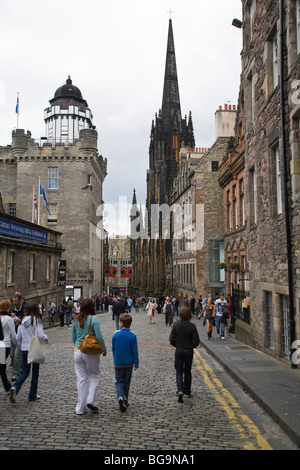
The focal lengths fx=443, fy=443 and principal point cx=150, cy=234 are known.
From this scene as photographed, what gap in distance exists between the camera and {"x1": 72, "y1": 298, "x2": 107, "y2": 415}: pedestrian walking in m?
6.44

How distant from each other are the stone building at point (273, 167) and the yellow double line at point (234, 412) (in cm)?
199

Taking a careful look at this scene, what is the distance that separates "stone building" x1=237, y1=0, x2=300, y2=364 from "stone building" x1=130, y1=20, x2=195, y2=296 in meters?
50.5

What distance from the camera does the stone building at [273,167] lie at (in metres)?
9.73

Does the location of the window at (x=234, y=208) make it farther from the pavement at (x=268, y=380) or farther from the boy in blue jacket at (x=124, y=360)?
the boy in blue jacket at (x=124, y=360)

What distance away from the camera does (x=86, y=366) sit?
6492mm

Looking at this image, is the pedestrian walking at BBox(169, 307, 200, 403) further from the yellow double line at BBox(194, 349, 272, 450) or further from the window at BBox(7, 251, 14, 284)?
the window at BBox(7, 251, 14, 284)

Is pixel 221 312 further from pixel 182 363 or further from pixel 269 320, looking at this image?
pixel 182 363

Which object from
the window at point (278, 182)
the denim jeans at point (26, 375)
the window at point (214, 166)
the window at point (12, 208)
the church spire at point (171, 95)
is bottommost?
the denim jeans at point (26, 375)

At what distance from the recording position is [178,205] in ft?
156

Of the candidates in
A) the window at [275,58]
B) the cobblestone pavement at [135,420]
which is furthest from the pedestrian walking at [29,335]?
the window at [275,58]

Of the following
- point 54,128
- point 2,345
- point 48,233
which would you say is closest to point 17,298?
point 2,345

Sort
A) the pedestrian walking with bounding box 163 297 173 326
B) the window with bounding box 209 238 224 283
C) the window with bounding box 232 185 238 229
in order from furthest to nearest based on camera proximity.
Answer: the window with bounding box 209 238 224 283 → the pedestrian walking with bounding box 163 297 173 326 → the window with bounding box 232 185 238 229

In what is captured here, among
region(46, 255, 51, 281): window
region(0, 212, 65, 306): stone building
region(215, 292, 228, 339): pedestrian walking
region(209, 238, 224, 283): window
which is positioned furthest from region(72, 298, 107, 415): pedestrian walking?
region(209, 238, 224, 283): window
